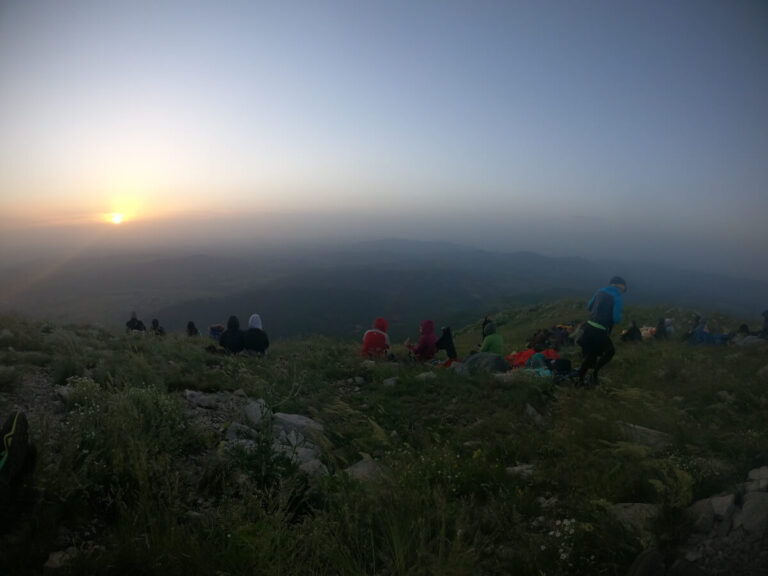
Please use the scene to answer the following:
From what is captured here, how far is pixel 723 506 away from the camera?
2.47 m

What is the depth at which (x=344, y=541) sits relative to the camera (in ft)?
8.16

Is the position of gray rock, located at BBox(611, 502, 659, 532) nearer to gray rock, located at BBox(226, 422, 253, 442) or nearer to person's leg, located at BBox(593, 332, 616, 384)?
gray rock, located at BBox(226, 422, 253, 442)

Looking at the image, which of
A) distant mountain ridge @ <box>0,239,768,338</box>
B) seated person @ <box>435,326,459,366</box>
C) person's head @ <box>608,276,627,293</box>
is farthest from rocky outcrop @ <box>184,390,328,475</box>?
distant mountain ridge @ <box>0,239,768,338</box>

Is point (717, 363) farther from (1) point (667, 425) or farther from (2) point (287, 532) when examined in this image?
(2) point (287, 532)

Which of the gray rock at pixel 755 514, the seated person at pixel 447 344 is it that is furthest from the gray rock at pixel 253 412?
the seated person at pixel 447 344

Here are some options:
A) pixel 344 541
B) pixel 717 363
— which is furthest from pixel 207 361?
pixel 717 363

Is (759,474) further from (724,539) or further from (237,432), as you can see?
(237,432)

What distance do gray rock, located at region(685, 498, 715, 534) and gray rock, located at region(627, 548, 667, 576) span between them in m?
0.43

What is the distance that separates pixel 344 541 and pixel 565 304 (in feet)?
91.2

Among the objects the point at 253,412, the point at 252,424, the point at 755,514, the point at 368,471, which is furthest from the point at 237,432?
the point at 755,514

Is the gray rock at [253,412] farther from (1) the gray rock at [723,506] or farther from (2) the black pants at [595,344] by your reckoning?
(2) the black pants at [595,344]

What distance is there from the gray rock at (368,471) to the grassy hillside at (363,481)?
0.05 metres

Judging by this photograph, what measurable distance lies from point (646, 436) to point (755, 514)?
1.73m

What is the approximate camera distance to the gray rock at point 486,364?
8117mm
